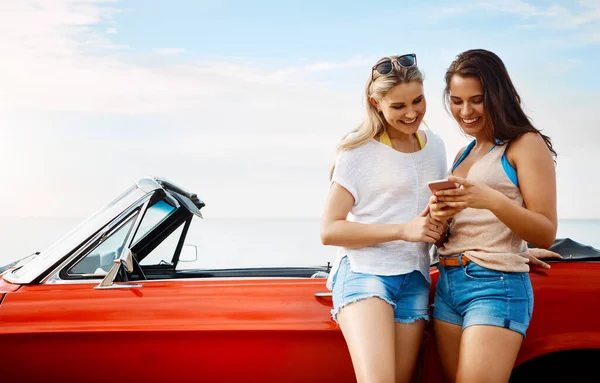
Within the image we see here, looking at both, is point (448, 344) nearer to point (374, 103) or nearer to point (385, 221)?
point (385, 221)

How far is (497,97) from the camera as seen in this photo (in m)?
2.38

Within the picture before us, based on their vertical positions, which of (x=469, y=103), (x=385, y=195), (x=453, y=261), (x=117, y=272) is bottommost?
(x=117, y=272)

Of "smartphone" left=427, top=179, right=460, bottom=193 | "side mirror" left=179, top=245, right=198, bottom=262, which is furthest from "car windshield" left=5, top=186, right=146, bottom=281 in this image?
"smartphone" left=427, top=179, right=460, bottom=193

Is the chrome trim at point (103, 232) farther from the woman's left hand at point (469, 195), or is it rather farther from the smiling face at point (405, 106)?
the woman's left hand at point (469, 195)

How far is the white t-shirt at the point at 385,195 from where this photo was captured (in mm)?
2350

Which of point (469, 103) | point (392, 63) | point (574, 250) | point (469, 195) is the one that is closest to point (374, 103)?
point (392, 63)

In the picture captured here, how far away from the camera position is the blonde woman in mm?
2275

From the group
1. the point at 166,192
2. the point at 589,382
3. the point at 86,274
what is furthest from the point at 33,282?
the point at 589,382

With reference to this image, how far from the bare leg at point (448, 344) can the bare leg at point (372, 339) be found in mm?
264

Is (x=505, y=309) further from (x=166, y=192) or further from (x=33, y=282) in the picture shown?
(x=33, y=282)

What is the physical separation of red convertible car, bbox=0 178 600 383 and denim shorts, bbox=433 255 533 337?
312 mm

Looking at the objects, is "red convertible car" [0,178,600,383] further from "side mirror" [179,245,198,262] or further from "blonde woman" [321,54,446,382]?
"side mirror" [179,245,198,262]

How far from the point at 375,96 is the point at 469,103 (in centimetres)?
39

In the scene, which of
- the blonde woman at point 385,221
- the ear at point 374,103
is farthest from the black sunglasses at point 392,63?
the ear at point 374,103
